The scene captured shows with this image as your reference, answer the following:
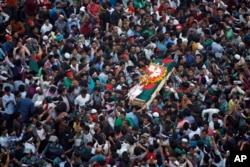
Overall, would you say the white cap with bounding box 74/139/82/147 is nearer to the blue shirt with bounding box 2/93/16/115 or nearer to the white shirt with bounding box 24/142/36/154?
the white shirt with bounding box 24/142/36/154

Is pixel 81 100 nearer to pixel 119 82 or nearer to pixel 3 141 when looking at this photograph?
pixel 119 82

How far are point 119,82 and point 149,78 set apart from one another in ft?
3.03

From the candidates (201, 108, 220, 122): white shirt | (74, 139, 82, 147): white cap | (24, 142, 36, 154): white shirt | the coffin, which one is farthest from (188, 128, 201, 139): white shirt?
(24, 142, 36, 154): white shirt

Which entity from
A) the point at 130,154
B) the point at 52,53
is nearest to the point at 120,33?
the point at 52,53

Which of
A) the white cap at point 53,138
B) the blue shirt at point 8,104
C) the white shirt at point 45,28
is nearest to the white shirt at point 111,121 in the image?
the white cap at point 53,138

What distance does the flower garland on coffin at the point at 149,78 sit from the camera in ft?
78.5

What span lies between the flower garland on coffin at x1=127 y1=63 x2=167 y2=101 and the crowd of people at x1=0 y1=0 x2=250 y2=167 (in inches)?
7.4

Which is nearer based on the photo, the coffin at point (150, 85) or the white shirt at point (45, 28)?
the coffin at point (150, 85)

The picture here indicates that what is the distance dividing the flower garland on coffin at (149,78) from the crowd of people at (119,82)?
0.19m

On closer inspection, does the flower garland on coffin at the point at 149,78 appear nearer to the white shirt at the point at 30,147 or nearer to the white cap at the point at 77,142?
the white cap at the point at 77,142

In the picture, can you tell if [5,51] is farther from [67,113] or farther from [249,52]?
[249,52]

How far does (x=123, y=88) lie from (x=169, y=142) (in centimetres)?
274

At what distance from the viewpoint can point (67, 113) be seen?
22875mm

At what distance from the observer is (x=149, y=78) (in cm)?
2469
